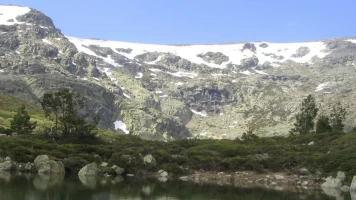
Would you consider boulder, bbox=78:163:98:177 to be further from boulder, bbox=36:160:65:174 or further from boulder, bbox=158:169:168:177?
boulder, bbox=158:169:168:177

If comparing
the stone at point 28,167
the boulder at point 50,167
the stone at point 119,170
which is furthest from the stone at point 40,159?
the stone at point 119,170

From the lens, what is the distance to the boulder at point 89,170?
179ft

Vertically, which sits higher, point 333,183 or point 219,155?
point 219,155

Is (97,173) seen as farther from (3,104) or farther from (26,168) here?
(3,104)

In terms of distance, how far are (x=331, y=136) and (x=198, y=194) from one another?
5369cm

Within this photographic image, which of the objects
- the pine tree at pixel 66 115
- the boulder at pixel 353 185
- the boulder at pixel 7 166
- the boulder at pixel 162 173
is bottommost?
the boulder at pixel 162 173

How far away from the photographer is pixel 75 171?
2260 inches

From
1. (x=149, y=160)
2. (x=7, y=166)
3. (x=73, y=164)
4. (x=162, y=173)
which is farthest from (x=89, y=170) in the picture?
(x=162, y=173)

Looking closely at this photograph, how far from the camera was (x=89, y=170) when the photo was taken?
55.3 meters

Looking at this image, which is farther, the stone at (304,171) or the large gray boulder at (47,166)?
the stone at (304,171)

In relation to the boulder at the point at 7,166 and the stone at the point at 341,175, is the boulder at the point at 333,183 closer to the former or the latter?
the stone at the point at 341,175

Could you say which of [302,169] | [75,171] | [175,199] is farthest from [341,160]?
[75,171]

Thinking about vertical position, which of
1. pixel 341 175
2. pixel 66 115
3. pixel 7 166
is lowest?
pixel 7 166

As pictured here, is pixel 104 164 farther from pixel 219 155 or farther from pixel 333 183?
pixel 333 183
